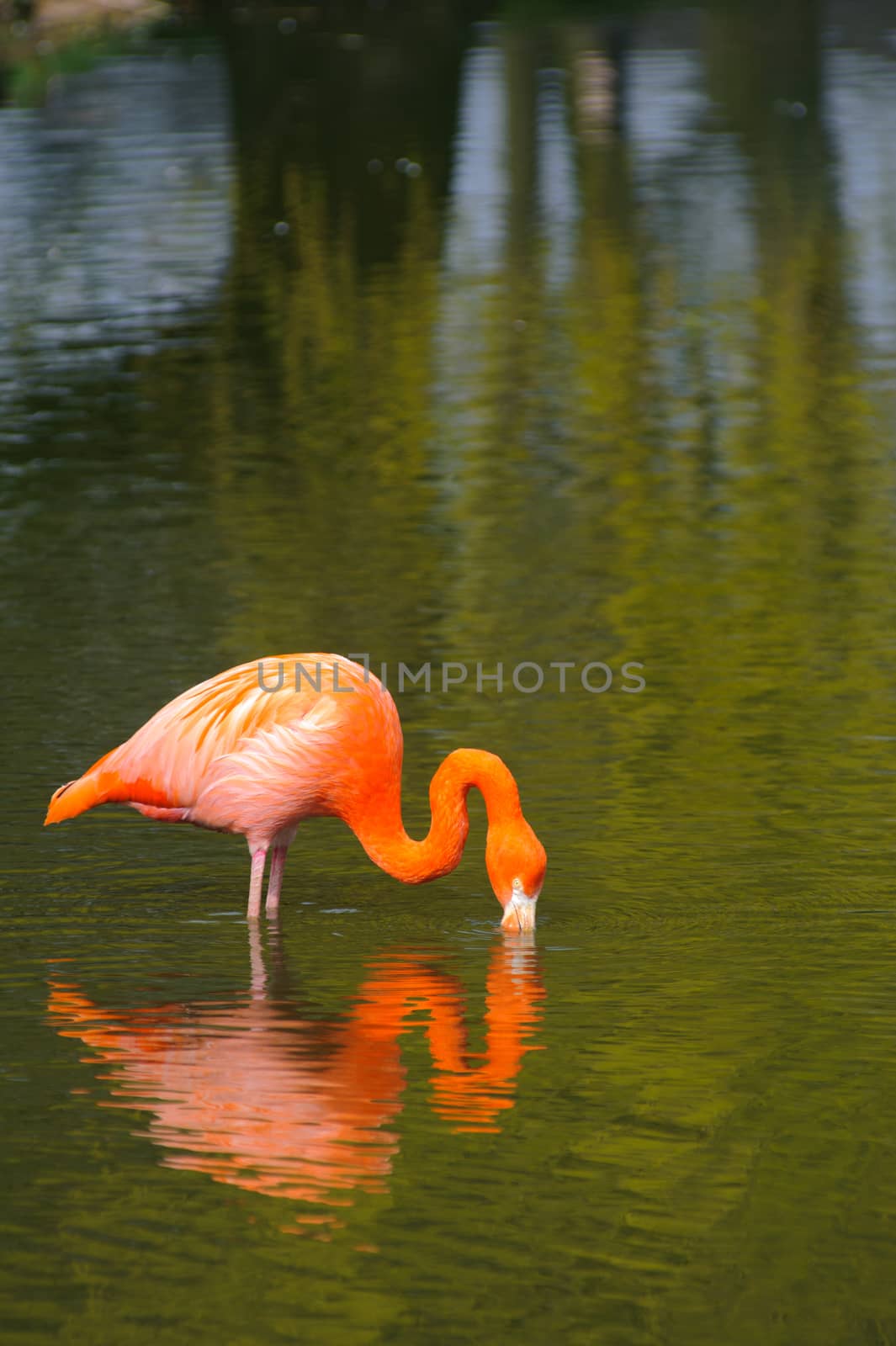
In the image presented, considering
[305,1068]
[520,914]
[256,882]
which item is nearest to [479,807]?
[256,882]

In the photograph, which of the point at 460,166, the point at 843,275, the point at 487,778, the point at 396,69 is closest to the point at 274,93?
the point at 396,69

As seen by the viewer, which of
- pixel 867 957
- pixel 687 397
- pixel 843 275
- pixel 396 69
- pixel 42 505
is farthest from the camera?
pixel 396 69

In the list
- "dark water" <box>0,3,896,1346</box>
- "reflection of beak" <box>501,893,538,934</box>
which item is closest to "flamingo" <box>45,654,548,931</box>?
"reflection of beak" <box>501,893,538,934</box>

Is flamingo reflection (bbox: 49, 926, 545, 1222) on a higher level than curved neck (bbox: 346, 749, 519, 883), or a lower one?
lower

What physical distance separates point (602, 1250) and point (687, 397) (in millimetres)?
11960

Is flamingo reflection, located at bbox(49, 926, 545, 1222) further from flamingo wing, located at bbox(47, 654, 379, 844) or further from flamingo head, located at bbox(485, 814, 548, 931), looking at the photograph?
flamingo wing, located at bbox(47, 654, 379, 844)

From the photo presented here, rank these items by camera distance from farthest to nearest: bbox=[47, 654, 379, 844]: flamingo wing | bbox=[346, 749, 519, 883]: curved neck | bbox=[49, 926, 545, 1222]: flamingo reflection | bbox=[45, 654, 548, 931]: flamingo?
bbox=[47, 654, 379, 844]: flamingo wing < bbox=[45, 654, 548, 931]: flamingo < bbox=[346, 749, 519, 883]: curved neck < bbox=[49, 926, 545, 1222]: flamingo reflection

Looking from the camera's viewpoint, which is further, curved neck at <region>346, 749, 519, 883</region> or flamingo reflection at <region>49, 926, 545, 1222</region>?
curved neck at <region>346, 749, 519, 883</region>

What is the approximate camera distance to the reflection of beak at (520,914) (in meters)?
7.16

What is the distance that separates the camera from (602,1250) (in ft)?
17.1

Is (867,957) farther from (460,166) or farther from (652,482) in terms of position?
(460,166)

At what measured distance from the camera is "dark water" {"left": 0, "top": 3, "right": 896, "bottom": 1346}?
5.30m

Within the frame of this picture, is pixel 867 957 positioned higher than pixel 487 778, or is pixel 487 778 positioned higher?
pixel 487 778

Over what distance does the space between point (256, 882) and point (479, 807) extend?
148 centimetres
